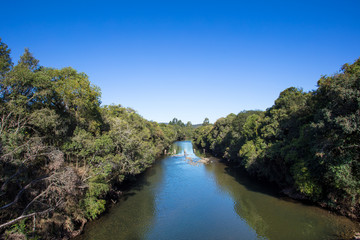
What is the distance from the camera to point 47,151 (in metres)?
15.7

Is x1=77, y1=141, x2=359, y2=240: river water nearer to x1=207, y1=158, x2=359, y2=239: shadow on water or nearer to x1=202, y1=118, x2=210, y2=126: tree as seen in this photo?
x1=207, y1=158, x2=359, y2=239: shadow on water

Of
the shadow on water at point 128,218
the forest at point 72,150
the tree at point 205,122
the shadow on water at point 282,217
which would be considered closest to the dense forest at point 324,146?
the forest at point 72,150

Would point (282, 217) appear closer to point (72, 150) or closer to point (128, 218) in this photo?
point (128, 218)

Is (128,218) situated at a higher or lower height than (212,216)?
lower

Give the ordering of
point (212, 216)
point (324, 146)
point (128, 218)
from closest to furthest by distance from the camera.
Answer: point (324, 146) < point (128, 218) < point (212, 216)

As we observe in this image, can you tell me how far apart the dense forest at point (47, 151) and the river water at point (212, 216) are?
13.8ft

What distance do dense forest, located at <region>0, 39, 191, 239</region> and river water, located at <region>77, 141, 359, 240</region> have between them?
422 cm

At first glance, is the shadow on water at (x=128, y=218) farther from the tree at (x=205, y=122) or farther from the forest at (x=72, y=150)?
the tree at (x=205, y=122)

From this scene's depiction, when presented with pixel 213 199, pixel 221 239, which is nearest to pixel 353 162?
pixel 221 239

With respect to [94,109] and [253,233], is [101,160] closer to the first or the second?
[94,109]

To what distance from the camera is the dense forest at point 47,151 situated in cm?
1334

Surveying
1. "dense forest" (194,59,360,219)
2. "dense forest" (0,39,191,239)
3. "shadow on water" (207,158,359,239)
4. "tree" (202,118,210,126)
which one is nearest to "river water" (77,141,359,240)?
Answer: "shadow on water" (207,158,359,239)

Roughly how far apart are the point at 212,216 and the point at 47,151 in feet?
59.5


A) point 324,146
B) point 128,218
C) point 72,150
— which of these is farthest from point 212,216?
point 72,150
